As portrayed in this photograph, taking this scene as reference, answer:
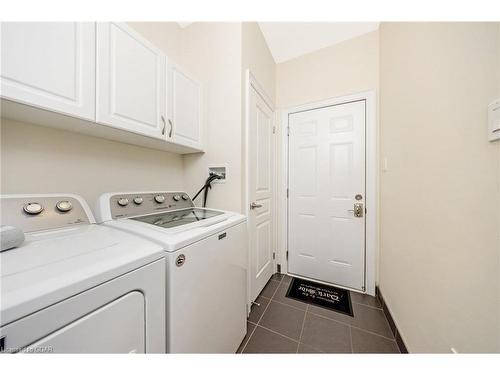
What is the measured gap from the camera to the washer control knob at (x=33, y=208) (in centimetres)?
74

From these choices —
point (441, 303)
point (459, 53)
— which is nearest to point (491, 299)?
point (441, 303)

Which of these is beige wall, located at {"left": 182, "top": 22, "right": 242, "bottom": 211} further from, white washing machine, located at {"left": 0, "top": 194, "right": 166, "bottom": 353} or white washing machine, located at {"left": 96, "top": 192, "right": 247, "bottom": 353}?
white washing machine, located at {"left": 0, "top": 194, "right": 166, "bottom": 353}

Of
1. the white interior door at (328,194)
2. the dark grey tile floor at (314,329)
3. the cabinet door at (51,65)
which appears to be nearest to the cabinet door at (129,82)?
the cabinet door at (51,65)

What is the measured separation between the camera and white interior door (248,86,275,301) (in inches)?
62.5

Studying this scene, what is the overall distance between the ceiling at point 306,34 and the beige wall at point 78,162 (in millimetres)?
1046

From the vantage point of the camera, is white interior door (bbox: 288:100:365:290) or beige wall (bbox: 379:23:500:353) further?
white interior door (bbox: 288:100:365:290)

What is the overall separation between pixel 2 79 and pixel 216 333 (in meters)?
1.39

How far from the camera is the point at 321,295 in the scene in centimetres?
174

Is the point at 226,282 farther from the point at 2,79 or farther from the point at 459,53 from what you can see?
the point at 459,53

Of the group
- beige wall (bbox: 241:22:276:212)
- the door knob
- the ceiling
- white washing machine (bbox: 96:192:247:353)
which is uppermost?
A: the ceiling

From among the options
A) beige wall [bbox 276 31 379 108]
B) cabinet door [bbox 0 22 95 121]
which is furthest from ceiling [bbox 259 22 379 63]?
cabinet door [bbox 0 22 95 121]

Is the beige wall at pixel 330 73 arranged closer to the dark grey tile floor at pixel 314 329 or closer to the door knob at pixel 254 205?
the door knob at pixel 254 205

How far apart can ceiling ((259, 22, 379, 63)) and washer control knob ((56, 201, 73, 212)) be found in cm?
218
